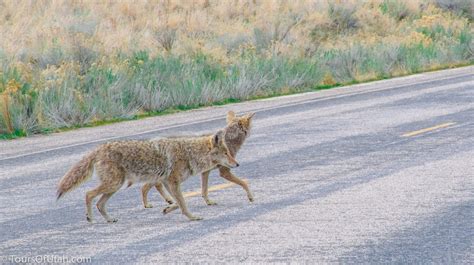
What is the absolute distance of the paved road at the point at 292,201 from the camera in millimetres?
8711

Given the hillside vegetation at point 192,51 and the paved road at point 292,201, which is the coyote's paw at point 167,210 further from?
the hillside vegetation at point 192,51

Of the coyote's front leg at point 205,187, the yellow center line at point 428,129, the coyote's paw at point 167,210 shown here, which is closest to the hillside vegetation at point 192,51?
the yellow center line at point 428,129

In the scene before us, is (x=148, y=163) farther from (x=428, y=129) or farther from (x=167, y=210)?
(x=428, y=129)

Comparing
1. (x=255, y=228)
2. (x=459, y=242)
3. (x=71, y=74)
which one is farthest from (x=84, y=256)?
(x=71, y=74)

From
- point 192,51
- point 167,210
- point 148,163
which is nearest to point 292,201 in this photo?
point 167,210

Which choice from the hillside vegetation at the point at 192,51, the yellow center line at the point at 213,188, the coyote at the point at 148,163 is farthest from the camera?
the hillside vegetation at the point at 192,51

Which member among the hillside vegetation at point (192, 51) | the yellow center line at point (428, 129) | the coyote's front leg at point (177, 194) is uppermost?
the coyote's front leg at point (177, 194)

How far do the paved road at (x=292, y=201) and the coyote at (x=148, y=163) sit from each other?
0.30 metres

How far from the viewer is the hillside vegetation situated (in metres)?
19.1

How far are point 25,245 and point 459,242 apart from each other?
11.1 ft

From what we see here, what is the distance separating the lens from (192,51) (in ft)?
83.7

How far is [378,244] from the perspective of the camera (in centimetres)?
883

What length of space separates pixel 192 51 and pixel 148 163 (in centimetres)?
1595

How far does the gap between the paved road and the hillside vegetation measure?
1.62 m
